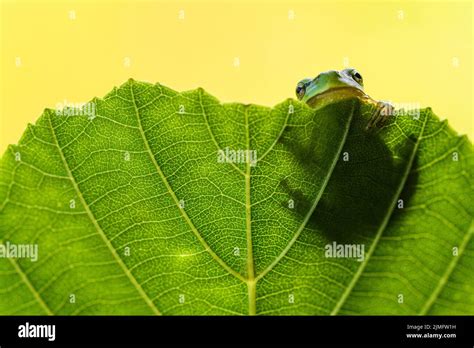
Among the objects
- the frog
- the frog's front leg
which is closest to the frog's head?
the frog

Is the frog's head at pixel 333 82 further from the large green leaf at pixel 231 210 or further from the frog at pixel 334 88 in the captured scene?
the large green leaf at pixel 231 210

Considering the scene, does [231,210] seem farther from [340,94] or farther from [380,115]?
[340,94]

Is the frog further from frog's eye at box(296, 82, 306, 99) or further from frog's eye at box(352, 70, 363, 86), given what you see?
frog's eye at box(296, 82, 306, 99)

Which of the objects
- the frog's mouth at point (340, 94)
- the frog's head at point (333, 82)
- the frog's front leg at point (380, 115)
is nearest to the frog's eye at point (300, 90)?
the frog's head at point (333, 82)

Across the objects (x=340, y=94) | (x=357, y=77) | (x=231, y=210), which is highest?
(x=357, y=77)

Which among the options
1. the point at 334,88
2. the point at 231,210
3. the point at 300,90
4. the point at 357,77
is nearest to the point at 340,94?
the point at 334,88

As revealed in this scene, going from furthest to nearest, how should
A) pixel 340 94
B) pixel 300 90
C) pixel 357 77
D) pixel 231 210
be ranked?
pixel 300 90 < pixel 357 77 < pixel 340 94 < pixel 231 210

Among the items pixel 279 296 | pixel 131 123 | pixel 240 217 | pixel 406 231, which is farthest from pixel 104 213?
pixel 406 231
